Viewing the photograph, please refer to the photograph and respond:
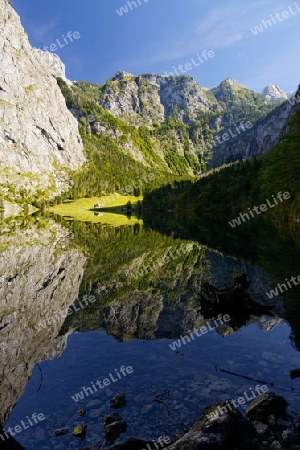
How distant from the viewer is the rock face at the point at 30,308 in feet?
50.8

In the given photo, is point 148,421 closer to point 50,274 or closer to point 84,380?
point 84,380

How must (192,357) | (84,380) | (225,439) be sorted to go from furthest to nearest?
(192,357)
(84,380)
(225,439)

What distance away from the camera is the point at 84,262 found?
141 ft

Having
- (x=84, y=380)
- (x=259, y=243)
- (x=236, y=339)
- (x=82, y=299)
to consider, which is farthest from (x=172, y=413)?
(x=259, y=243)

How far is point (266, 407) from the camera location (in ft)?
35.9

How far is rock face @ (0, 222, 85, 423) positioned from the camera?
15.5 meters

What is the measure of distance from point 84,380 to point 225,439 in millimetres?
7805

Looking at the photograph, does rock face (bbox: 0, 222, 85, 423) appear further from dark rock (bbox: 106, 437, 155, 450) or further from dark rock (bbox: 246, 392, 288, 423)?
dark rock (bbox: 246, 392, 288, 423)

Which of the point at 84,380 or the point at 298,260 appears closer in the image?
the point at 84,380

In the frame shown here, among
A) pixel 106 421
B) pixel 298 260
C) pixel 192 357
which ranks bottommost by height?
pixel 298 260

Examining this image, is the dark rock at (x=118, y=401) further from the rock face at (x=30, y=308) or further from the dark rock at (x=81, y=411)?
the rock face at (x=30, y=308)

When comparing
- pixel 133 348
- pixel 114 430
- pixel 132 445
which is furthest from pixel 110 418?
pixel 133 348

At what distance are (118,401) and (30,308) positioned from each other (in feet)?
48.1

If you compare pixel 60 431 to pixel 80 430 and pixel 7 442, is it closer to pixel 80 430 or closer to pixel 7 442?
pixel 80 430
